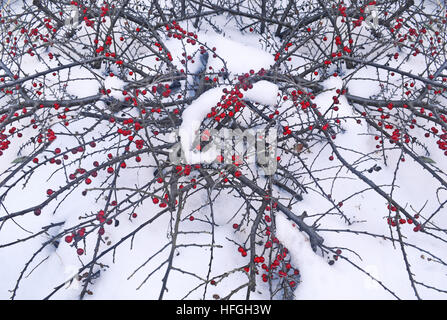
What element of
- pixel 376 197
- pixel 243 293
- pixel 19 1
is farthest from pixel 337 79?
pixel 19 1

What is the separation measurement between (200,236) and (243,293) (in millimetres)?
439

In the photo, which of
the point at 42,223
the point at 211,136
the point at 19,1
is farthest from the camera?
the point at 19,1

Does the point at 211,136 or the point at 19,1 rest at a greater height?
the point at 19,1

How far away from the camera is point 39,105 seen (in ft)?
6.66

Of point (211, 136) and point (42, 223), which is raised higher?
point (211, 136)

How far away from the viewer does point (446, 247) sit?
2033mm

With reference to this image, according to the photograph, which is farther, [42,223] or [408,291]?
[42,223]

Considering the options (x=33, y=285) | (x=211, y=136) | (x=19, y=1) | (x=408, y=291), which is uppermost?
(x=19, y=1)

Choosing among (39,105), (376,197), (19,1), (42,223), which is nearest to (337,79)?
(376,197)

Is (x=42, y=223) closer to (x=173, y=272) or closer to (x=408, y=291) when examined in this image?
(x=173, y=272)

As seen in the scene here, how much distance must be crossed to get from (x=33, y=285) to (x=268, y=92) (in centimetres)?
184

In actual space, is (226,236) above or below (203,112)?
below
